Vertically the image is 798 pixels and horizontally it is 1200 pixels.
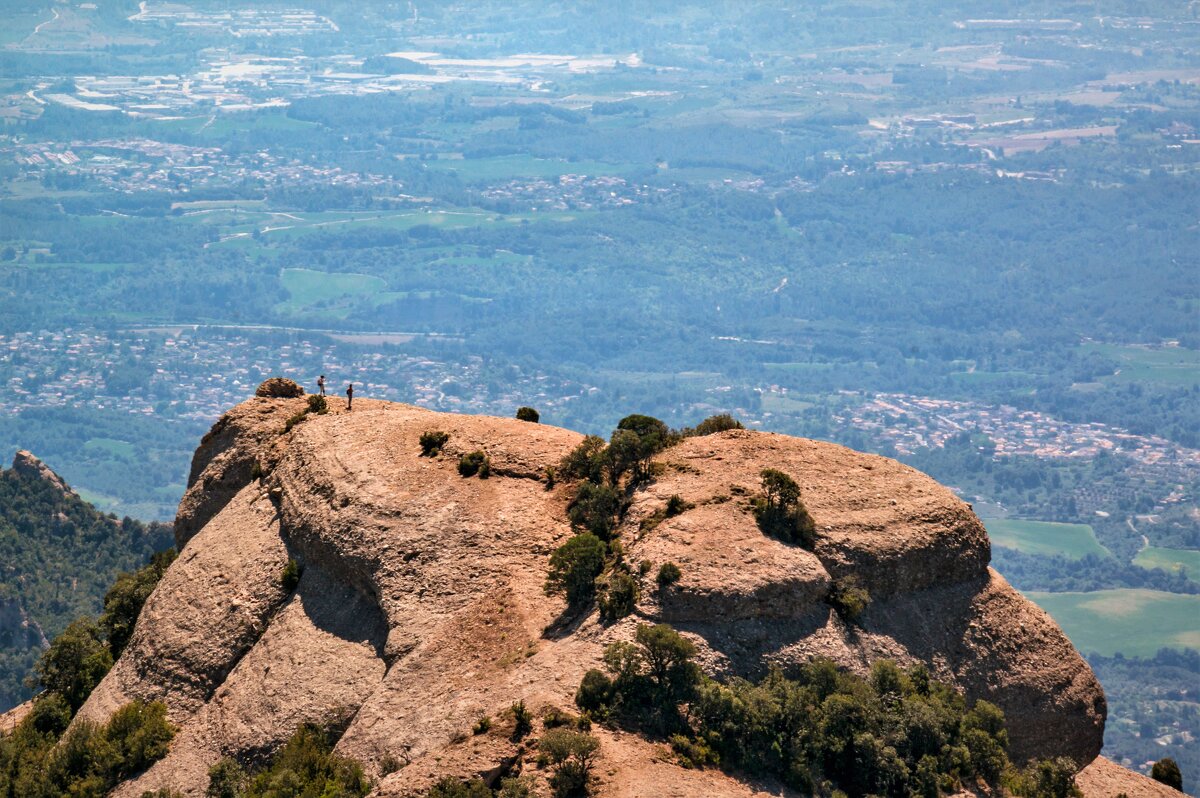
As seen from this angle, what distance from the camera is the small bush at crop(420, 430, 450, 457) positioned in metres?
74.2

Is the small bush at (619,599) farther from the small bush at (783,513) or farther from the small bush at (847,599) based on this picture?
the small bush at (847,599)

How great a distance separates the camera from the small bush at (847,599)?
6456 centimetres

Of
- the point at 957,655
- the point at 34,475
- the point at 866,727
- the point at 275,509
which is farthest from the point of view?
the point at 34,475

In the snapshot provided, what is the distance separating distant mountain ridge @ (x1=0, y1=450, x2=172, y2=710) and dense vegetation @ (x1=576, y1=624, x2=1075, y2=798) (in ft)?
418

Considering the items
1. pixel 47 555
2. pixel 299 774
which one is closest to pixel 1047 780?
pixel 299 774

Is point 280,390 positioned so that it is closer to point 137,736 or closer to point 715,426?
point 137,736

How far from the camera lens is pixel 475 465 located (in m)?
72.5

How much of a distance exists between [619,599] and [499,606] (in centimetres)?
534

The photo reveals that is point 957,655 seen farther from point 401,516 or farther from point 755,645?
point 401,516

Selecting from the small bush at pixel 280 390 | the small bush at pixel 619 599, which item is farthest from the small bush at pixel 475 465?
the small bush at pixel 280 390

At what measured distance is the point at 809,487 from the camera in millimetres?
68938

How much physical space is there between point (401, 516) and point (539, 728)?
1492cm

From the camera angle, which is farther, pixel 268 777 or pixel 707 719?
pixel 268 777

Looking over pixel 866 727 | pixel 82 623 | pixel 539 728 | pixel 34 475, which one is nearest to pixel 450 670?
pixel 539 728
